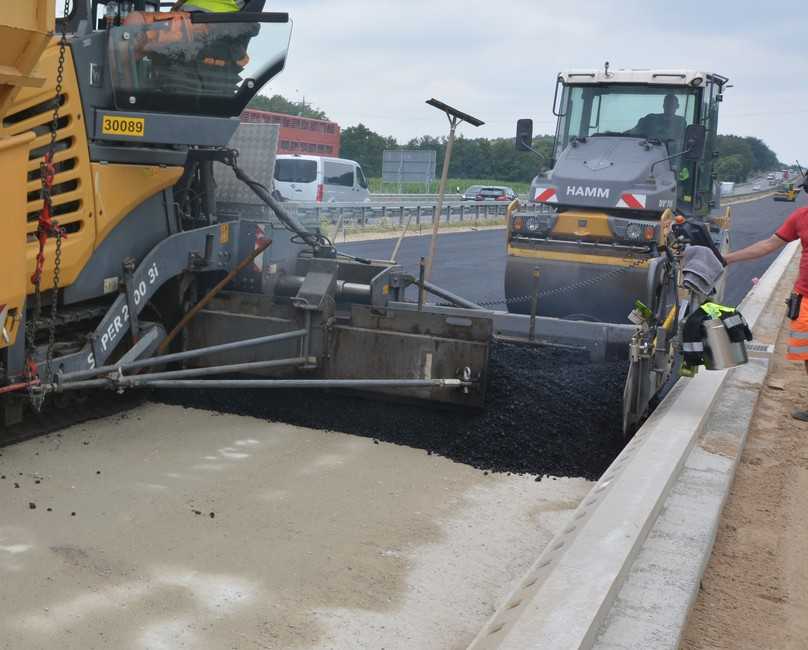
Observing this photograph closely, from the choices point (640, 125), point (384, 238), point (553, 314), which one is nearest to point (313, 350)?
point (553, 314)

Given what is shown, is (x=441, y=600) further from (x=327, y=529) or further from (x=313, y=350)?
(x=313, y=350)

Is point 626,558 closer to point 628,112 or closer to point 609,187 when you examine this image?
point 609,187

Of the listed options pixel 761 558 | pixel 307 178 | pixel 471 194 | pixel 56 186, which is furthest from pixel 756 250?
pixel 471 194

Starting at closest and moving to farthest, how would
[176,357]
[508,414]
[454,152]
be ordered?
[176,357], [508,414], [454,152]

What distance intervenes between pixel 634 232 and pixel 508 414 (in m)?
4.06

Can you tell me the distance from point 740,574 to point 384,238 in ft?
69.2

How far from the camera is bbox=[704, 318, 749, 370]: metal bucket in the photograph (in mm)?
6578

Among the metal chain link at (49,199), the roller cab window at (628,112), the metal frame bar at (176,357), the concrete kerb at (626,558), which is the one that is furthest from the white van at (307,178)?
the concrete kerb at (626,558)

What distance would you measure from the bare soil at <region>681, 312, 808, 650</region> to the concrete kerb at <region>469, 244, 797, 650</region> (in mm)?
101

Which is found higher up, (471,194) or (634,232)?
(471,194)

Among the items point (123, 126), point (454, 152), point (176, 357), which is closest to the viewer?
point (123, 126)

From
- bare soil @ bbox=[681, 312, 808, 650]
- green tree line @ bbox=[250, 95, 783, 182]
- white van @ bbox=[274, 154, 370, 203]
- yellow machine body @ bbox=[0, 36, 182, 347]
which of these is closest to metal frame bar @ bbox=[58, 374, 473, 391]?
yellow machine body @ bbox=[0, 36, 182, 347]

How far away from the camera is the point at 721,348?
6.61m

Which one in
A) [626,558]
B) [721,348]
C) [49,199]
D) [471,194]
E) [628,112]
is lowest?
[626,558]
